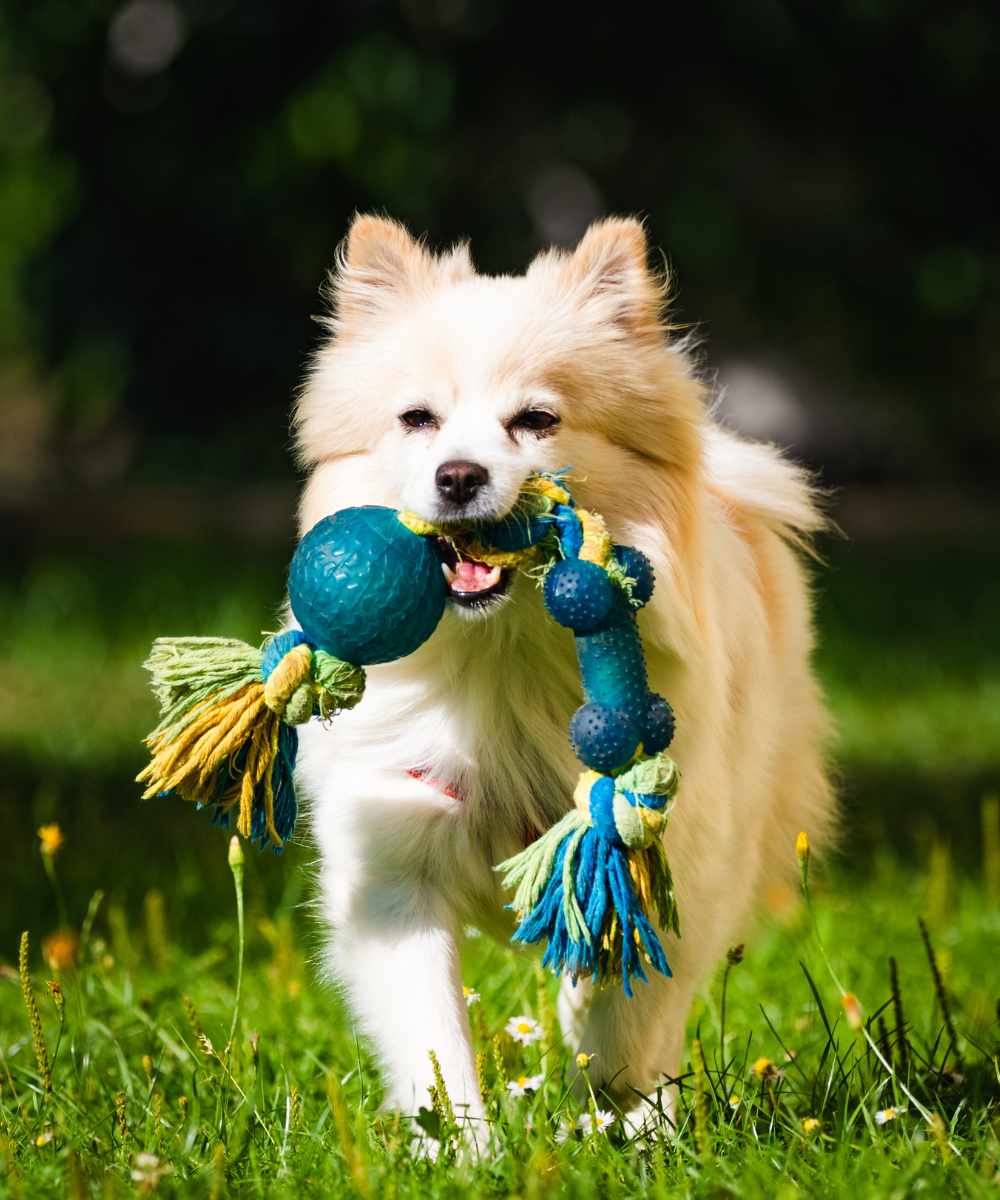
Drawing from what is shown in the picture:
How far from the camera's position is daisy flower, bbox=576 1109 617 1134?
271 centimetres

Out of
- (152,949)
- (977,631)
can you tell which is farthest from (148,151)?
(152,949)

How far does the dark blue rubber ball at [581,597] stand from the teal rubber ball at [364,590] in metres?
0.23

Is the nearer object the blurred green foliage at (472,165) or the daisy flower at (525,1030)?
the daisy flower at (525,1030)

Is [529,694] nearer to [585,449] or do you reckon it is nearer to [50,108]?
[585,449]

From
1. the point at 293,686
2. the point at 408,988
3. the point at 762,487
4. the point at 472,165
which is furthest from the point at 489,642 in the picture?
the point at 472,165

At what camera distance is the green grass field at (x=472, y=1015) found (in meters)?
2.61

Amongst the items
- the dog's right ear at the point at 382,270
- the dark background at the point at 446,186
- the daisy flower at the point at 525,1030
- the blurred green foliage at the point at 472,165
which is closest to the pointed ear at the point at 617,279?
the dog's right ear at the point at 382,270

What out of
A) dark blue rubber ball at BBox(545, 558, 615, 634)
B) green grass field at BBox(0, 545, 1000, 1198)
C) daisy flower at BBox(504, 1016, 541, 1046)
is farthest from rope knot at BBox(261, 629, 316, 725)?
daisy flower at BBox(504, 1016, 541, 1046)

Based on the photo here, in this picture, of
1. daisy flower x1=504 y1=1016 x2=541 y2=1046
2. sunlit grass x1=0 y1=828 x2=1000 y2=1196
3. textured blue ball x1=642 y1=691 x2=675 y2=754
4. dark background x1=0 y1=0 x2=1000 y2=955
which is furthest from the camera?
dark background x1=0 y1=0 x2=1000 y2=955

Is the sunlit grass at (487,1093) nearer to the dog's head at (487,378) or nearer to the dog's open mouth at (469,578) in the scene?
the dog's open mouth at (469,578)

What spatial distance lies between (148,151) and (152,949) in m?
9.77

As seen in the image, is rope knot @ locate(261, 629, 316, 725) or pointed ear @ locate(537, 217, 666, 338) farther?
pointed ear @ locate(537, 217, 666, 338)

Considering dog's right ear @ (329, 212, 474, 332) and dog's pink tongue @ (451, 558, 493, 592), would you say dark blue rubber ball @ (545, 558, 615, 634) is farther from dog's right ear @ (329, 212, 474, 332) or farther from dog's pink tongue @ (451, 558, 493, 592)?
dog's right ear @ (329, 212, 474, 332)

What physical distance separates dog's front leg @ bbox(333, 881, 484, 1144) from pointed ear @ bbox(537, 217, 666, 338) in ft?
4.21
